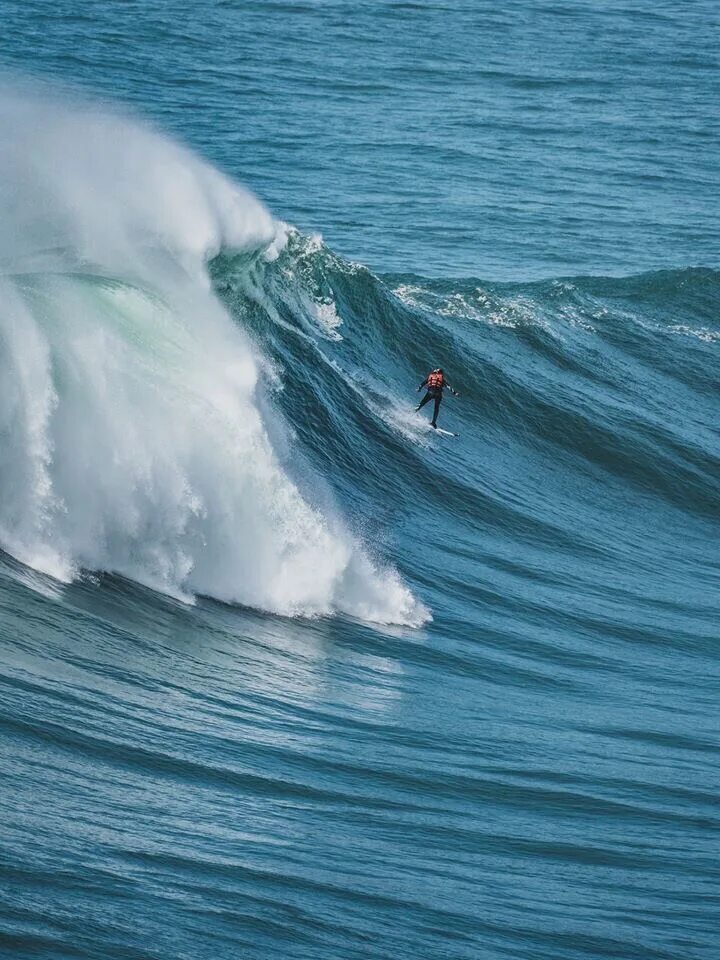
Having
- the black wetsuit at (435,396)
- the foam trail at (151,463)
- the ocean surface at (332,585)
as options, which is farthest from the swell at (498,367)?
the foam trail at (151,463)

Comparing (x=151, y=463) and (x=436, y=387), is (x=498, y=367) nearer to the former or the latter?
(x=436, y=387)

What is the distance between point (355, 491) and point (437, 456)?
2379 millimetres

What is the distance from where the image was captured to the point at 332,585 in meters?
13.4

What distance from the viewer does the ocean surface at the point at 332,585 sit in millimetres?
8039

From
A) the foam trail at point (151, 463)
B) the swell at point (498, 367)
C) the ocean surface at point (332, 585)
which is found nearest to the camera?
the ocean surface at point (332, 585)

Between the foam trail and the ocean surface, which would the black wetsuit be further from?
the foam trail

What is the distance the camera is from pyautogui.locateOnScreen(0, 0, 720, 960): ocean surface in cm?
804

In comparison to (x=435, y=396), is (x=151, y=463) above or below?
above

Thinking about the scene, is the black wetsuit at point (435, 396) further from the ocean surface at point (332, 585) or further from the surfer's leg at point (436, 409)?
the ocean surface at point (332, 585)

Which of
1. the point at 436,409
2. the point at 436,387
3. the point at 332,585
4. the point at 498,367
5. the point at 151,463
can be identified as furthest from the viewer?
the point at 498,367

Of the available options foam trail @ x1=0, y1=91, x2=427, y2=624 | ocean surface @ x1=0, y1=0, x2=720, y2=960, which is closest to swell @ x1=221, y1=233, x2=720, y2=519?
ocean surface @ x1=0, y1=0, x2=720, y2=960

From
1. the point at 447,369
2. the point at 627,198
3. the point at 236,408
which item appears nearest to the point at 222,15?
the point at 627,198

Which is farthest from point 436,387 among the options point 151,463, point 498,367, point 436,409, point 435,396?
point 151,463

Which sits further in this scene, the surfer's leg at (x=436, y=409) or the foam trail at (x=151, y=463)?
the surfer's leg at (x=436, y=409)
